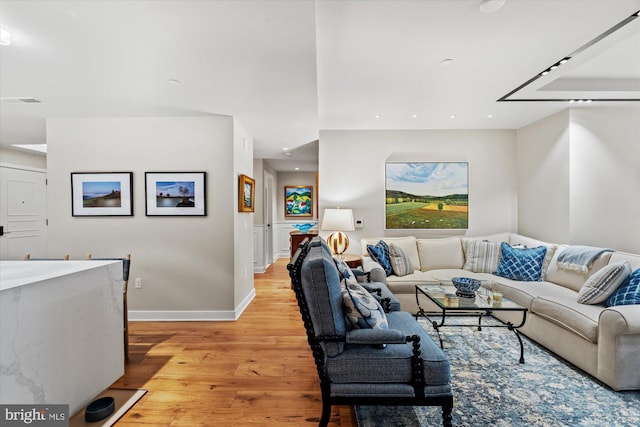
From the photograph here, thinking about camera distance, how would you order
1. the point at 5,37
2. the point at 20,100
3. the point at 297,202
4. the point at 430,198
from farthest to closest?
the point at 297,202
the point at 430,198
the point at 20,100
the point at 5,37

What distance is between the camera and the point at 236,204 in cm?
373

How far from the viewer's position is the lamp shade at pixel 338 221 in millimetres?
4148

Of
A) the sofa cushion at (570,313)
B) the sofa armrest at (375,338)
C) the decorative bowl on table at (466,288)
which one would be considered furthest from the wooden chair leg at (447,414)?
the sofa cushion at (570,313)

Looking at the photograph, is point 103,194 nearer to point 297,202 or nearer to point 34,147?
point 34,147

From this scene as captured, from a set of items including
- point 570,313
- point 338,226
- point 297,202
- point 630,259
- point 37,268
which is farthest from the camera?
point 297,202

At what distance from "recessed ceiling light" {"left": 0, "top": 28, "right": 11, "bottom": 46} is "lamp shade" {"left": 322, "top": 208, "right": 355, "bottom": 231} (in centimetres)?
329

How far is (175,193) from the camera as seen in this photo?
359cm

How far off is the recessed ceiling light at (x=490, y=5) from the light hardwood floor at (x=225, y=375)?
2.64 m

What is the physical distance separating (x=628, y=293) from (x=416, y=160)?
286 cm

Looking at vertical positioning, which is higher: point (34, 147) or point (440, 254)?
point (34, 147)

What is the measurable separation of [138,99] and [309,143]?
2.66 metres

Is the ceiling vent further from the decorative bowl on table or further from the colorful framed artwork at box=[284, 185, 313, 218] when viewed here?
the colorful framed artwork at box=[284, 185, 313, 218]

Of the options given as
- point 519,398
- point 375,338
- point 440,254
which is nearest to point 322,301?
point 375,338

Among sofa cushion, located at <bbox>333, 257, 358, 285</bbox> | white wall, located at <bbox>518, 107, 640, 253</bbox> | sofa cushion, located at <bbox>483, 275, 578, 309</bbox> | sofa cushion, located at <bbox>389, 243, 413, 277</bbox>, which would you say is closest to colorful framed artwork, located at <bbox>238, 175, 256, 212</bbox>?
sofa cushion, located at <bbox>333, 257, 358, 285</bbox>
